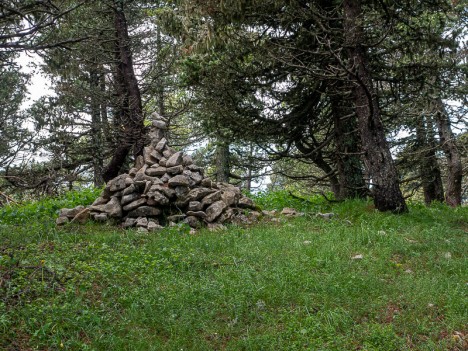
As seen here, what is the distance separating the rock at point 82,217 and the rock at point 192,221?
205 cm

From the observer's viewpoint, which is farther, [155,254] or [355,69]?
[355,69]

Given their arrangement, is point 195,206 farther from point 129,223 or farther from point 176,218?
point 129,223

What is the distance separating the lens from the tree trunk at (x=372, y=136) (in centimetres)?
916

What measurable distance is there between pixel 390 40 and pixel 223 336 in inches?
338

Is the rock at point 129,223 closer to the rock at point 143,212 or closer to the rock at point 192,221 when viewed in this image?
the rock at point 143,212

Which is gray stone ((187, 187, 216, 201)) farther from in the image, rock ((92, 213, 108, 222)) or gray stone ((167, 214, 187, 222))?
rock ((92, 213, 108, 222))

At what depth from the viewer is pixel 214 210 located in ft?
29.4

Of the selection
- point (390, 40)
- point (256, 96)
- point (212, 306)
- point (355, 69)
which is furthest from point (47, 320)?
point (390, 40)

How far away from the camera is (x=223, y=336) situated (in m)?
4.59

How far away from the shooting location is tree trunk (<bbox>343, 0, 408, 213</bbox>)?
9164mm

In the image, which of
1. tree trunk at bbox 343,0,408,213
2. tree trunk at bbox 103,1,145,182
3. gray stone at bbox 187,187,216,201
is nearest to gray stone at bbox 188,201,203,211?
gray stone at bbox 187,187,216,201

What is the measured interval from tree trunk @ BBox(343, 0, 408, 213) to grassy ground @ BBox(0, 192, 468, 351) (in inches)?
61.7

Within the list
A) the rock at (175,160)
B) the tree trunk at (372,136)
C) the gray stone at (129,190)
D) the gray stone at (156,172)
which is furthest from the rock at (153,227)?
the tree trunk at (372,136)

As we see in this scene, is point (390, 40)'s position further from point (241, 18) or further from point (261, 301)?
point (261, 301)
